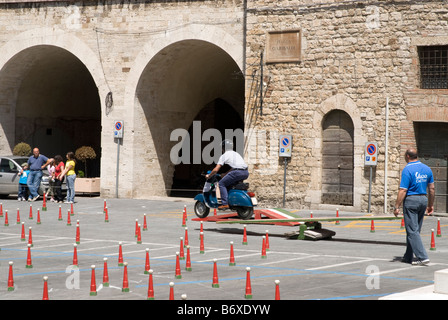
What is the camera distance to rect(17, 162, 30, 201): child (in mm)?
24297

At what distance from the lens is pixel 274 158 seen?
907 inches

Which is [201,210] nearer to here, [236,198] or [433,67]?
[236,198]

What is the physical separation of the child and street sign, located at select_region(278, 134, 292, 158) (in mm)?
7707

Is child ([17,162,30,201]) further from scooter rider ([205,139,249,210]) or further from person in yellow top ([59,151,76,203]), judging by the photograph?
scooter rider ([205,139,249,210])

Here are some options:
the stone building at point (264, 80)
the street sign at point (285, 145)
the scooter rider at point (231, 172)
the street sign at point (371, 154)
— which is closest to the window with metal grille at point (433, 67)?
the stone building at point (264, 80)

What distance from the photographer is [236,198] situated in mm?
17062

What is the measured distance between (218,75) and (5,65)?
735 cm

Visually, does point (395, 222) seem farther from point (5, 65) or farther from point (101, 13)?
point (5, 65)

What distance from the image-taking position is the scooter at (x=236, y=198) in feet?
55.8

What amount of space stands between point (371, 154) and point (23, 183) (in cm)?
1047

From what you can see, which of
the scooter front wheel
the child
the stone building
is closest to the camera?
the scooter front wheel

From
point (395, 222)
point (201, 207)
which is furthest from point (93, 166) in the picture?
point (395, 222)

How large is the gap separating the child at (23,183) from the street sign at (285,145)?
7707 millimetres

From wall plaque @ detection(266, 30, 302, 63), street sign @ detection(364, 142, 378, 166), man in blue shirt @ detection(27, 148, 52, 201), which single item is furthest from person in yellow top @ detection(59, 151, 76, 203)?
street sign @ detection(364, 142, 378, 166)
